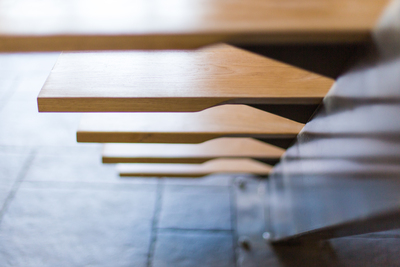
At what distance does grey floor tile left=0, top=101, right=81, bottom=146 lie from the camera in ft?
7.43

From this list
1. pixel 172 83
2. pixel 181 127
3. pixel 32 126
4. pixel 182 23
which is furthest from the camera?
pixel 32 126

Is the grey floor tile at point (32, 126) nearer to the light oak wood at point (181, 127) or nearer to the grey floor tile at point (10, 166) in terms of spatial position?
the grey floor tile at point (10, 166)

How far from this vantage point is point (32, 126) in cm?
233

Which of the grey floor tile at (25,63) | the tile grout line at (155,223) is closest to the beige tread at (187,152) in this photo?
the tile grout line at (155,223)

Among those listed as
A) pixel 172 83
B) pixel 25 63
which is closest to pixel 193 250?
pixel 172 83

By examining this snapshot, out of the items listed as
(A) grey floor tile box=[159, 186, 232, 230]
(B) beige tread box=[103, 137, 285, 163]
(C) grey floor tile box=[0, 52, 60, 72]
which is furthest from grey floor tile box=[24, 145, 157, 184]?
(C) grey floor tile box=[0, 52, 60, 72]

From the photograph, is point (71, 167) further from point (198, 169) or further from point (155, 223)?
point (198, 169)

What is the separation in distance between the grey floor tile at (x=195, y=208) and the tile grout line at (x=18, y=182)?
0.80 meters

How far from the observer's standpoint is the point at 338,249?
1.78 meters

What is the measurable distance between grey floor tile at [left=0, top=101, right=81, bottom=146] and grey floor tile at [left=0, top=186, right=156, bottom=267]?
34 cm

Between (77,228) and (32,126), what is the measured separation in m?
0.77

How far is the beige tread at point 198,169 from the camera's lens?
1.89 m

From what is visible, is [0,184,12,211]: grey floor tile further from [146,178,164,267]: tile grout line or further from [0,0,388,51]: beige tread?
[0,0,388,51]: beige tread

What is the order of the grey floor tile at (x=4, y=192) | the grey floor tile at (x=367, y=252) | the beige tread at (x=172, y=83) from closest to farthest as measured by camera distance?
the beige tread at (x=172, y=83)
the grey floor tile at (x=367, y=252)
the grey floor tile at (x=4, y=192)
